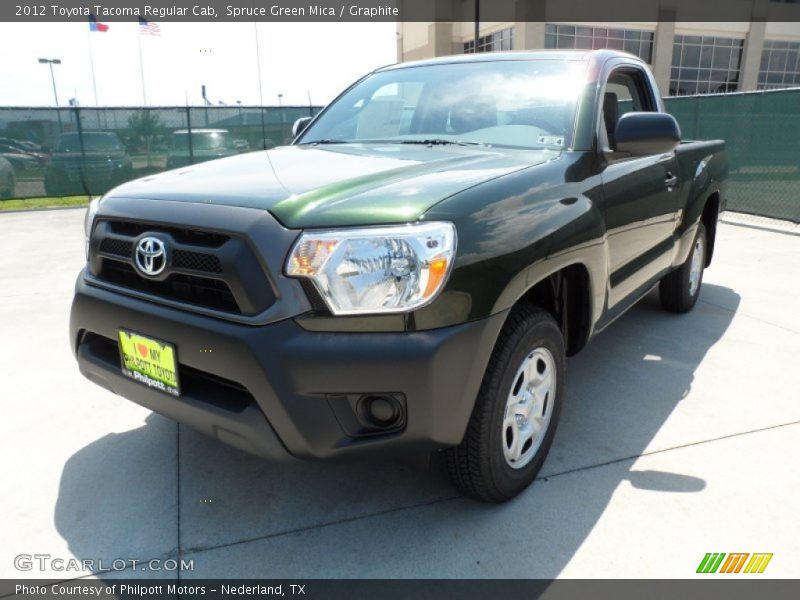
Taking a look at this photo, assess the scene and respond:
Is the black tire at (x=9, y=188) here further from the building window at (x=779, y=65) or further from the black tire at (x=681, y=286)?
the building window at (x=779, y=65)

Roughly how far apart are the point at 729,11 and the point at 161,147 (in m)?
29.2

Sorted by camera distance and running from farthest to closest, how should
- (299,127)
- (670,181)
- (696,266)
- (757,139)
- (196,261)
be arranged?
(757,139)
(696,266)
(299,127)
(670,181)
(196,261)

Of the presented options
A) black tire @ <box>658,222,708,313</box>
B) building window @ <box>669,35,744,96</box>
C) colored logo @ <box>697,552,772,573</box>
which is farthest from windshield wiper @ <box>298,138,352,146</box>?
building window @ <box>669,35,744,96</box>

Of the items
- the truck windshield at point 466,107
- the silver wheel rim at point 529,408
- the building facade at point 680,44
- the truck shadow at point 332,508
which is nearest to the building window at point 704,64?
the building facade at point 680,44

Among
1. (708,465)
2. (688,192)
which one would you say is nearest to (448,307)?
(708,465)

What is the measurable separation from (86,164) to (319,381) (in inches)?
541

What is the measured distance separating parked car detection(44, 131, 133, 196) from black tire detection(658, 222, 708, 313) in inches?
474

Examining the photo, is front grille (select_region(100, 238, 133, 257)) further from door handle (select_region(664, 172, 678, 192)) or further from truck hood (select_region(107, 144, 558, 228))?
door handle (select_region(664, 172, 678, 192))

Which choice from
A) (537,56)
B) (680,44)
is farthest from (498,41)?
(537,56)

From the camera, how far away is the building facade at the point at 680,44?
1084 inches

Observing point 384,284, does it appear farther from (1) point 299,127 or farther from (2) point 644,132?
(1) point 299,127

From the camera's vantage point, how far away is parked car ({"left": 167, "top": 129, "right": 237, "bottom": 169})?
14.4 metres

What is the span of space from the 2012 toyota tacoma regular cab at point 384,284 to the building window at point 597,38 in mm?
26287

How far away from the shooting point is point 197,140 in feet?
48.1
